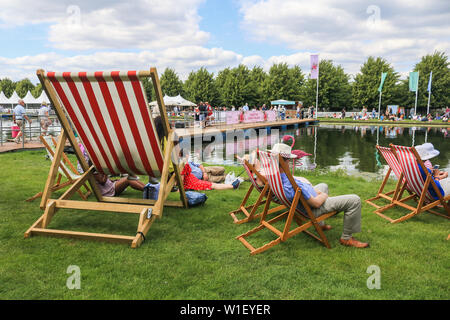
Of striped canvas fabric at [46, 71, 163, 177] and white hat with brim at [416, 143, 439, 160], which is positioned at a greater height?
striped canvas fabric at [46, 71, 163, 177]

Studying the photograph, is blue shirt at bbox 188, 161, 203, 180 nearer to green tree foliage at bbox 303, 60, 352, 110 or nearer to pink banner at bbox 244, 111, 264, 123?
pink banner at bbox 244, 111, 264, 123

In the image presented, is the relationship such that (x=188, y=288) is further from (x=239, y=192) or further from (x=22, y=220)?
(x=239, y=192)

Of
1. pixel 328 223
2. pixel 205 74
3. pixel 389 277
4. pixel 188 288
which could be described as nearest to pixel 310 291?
pixel 389 277

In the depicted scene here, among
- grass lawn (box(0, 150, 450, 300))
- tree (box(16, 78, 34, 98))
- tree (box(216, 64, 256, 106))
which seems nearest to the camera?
grass lawn (box(0, 150, 450, 300))

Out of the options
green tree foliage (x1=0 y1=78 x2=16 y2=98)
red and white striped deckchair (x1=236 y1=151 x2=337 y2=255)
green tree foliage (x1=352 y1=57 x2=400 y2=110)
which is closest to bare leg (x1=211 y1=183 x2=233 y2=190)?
red and white striped deckchair (x1=236 y1=151 x2=337 y2=255)

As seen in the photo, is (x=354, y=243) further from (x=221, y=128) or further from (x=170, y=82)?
(x=170, y=82)

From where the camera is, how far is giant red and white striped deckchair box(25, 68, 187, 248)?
10.6ft

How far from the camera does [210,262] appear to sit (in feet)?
10.0

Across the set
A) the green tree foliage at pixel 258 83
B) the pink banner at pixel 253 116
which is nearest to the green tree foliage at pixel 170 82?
the green tree foliage at pixel 258 83

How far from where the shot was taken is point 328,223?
420cm

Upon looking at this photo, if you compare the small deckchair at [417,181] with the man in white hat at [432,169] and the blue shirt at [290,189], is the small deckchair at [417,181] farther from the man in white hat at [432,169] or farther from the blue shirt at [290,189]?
the blue shirt at [290,189]

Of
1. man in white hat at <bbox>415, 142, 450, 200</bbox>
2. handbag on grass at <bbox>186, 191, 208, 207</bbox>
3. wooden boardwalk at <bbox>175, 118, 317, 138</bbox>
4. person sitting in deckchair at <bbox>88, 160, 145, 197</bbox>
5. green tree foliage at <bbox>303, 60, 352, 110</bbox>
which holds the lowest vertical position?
wooden boardwalk at <bbox>175, 118, 317, 138</bbox>

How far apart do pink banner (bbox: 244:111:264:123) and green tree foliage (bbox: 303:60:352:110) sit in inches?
1114

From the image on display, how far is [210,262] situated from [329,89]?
55.6 metres
